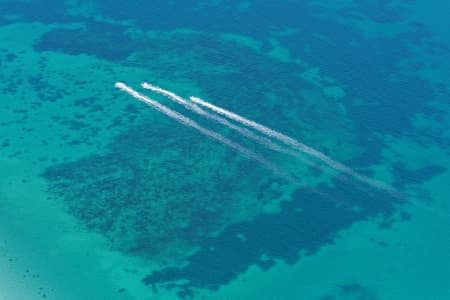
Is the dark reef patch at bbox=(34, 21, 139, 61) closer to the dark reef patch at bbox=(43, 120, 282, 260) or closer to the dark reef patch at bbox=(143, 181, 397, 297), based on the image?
the dark reef patch at bbox=(43, 120, 282, 260)

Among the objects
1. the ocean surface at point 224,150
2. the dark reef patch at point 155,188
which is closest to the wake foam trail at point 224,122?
the ocean surface at point 224,150

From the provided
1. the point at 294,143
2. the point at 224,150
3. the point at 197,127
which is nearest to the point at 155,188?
the point at 224,150

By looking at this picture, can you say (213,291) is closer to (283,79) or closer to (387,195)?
(387,195)

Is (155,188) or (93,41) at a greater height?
(93,41)

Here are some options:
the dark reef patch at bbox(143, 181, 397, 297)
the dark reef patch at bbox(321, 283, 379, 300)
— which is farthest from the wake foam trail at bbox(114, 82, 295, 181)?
the dark reef patch at bbox(321, 283, 379, 300)

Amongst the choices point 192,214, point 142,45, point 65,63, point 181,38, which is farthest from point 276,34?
point 192,214

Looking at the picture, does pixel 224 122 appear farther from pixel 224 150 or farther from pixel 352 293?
pixel 352 293
